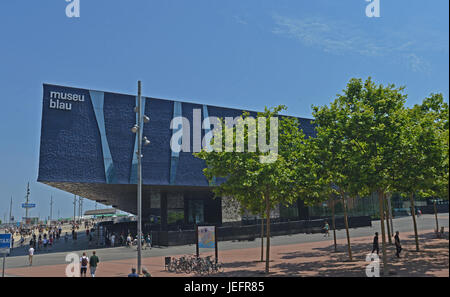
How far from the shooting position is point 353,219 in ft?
173

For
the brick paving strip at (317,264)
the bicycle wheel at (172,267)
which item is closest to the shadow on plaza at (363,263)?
the brick paving strip at (317,264)

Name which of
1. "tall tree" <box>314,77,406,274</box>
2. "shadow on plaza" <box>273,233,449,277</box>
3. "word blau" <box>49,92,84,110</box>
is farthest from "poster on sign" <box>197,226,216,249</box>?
"word blau" <box>49,92,84,110</box>

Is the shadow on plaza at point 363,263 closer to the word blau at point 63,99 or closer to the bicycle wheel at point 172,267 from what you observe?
the bicycle wheel at point 172,267

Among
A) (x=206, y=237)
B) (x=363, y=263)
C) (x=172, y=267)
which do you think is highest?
(x=206, y=237)

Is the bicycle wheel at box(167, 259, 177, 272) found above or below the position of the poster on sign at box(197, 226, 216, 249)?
below

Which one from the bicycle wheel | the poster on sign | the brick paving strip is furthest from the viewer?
the poster on sign

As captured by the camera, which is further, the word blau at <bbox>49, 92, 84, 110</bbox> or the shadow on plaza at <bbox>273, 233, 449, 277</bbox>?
the word blau at <bbox>49, 92, 84, 110</bbox>

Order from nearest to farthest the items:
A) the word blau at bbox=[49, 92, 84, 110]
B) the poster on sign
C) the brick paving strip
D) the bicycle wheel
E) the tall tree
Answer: the tall tree, the brick paving strip, the bicycle wheel, the poster on sign, the word blau at bbox=[49, 92, 84, 110]

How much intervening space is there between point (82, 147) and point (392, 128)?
34458 millimetres

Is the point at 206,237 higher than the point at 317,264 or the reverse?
higher

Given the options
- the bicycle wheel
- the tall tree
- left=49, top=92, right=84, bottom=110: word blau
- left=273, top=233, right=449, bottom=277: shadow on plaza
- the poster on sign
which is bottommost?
the bicycle wheel

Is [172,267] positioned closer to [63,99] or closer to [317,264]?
[317,264]


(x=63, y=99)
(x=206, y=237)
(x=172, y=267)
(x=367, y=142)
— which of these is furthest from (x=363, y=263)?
(x=63, y=99)

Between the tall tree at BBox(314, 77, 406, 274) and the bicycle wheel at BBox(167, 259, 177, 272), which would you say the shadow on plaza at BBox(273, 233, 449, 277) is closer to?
the tall tree at BBox(314, 77, 406, 274)
